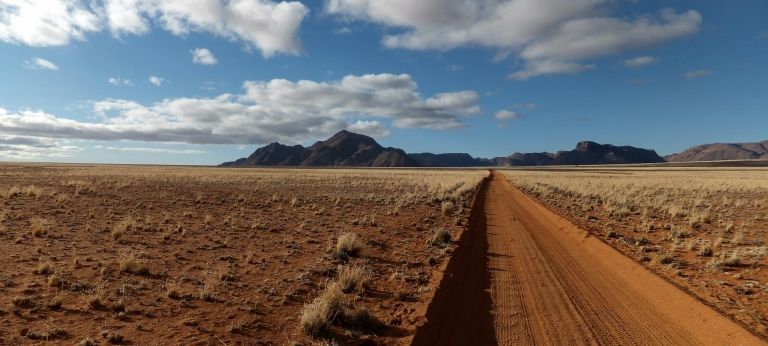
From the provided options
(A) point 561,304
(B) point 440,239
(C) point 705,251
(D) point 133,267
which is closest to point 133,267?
(D) point 133,267

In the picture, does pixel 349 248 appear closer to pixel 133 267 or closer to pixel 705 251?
pixel 133 267

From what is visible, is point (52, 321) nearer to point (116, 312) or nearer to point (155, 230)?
point (116, 312)

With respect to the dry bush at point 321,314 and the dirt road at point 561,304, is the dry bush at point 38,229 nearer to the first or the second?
the dry bush at point 321,314

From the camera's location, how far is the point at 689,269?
10.6 meters

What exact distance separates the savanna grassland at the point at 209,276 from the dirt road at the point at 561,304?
0.63 metres

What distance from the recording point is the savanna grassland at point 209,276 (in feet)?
21.8

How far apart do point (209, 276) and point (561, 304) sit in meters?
7.17

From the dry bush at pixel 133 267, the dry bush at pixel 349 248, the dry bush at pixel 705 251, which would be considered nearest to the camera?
the dry bush at pixel 133 267

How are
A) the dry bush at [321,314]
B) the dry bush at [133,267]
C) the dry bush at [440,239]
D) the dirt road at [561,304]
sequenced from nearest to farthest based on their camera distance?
Result: the dirt road at [561,304]
the dry bush at [321,314]
the dry bush at [133,267]
the dry bush at [440,239]

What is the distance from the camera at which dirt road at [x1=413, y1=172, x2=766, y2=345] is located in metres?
6.35

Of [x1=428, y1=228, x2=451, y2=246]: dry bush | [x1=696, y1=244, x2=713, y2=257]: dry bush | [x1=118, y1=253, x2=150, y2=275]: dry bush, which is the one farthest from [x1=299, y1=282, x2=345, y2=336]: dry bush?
[x1=696, y1=244, x2=713, y2=257]: dry bush

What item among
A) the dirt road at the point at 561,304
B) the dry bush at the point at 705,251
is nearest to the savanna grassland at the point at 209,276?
the dirt road at the point at 561,304

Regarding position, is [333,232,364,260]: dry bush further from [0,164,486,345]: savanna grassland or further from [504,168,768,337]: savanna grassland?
[504,168,768,337]: savanna grassland

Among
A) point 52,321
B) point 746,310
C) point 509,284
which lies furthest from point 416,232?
point 52,321
